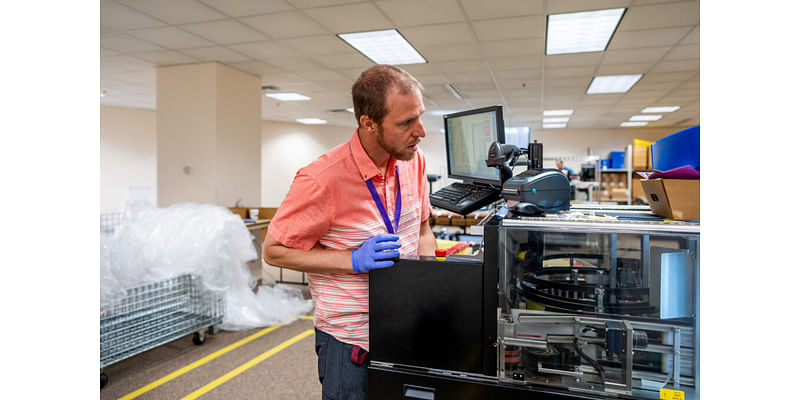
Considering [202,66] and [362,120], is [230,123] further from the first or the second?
[362,120]

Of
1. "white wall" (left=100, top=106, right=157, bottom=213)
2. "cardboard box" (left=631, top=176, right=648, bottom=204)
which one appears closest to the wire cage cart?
"white wall" (left=100, top=106, right=157, bottom=213)

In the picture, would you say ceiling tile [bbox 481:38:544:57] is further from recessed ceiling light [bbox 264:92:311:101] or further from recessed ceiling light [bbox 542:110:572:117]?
recessed ceiling light [bbox 542:110:572:117]

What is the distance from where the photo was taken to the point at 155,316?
275cm

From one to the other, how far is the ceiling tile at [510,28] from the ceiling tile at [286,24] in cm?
138

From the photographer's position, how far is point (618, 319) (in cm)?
92

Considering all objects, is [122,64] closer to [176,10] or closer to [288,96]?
[176,10]

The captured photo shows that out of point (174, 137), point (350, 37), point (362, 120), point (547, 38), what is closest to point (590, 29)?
point (547, 38)

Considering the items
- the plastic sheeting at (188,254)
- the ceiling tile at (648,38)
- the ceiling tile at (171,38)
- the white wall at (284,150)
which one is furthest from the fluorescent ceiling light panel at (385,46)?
the white wall at (284,150)

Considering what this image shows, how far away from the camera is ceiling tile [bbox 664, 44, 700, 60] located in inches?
173

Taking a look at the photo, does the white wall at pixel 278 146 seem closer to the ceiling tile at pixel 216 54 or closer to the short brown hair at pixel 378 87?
the ceiling tile at pixel 216 54

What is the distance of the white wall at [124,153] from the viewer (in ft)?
27.5

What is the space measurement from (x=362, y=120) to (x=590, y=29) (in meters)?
3.47

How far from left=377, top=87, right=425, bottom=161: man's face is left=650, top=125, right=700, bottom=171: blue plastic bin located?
61 centimetres

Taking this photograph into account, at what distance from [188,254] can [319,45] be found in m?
2.40
